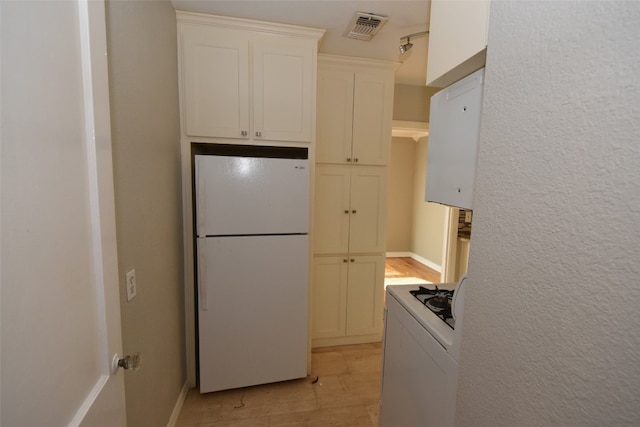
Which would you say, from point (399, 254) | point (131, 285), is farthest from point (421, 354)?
point (399, 254)

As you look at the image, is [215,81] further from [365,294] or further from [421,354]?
[365,294]

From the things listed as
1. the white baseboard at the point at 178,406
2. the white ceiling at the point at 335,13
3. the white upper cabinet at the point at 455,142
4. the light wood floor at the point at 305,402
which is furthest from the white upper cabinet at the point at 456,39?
the white baseboard at the point at 178,406

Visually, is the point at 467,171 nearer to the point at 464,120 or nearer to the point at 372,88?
the point at 464,120

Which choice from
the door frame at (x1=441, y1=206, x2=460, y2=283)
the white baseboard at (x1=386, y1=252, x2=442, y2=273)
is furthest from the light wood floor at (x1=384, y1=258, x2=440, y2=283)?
the door frame at (x1=441, y1=206, x2=460, y2=283)

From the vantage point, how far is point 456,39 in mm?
933

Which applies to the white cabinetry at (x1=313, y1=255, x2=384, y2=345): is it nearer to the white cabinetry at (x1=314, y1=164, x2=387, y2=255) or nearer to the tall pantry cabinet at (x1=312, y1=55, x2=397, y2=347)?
the tall pantry cabinet at (x1=312, y1=55, x2=397, y2=347)

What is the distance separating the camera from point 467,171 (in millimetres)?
963

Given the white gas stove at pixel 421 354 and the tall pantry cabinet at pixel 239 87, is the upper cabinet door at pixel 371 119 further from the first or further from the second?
the white gas stove at pixel 421 354

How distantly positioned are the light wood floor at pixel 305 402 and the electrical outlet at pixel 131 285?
1118mm

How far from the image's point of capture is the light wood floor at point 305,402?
178cm

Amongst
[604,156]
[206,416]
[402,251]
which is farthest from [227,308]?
[402,251]

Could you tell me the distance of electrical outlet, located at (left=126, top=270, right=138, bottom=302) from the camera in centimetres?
113

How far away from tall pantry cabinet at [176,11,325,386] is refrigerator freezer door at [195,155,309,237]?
24 centimetres

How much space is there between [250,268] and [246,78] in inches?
50.1
